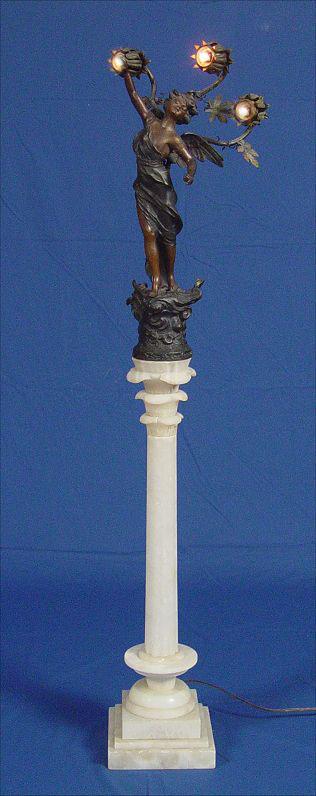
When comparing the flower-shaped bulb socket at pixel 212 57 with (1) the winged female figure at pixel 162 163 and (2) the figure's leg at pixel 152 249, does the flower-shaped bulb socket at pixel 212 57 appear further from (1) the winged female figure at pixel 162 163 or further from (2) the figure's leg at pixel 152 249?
(2) the figure's leg at pixel 152 249

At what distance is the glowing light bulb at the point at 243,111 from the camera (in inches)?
215

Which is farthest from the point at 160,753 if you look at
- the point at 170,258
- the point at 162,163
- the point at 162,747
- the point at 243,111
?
the point at 243,111

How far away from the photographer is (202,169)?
7520 mm

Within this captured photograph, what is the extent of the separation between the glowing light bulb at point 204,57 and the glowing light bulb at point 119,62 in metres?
0.27

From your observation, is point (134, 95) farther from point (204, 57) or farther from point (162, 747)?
point (162, 747)

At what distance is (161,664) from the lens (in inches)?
236

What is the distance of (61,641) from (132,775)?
1.31 metres

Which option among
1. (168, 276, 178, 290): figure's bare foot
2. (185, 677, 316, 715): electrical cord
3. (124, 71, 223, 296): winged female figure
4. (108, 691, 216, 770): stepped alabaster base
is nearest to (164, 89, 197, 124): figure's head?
(124, 71, 223, 296): winged female figure

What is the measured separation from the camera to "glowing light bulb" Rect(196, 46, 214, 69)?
5.48m

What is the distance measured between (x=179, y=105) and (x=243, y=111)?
260 mm

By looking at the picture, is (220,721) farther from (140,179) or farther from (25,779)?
(140,179)

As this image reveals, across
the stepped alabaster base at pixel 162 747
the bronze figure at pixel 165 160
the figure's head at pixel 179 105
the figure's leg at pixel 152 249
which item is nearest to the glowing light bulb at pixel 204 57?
the bronze figure at pixel 165 160

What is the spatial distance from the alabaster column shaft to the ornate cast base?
13.6 inches

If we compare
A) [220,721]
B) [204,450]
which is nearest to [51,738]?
[220,721]
